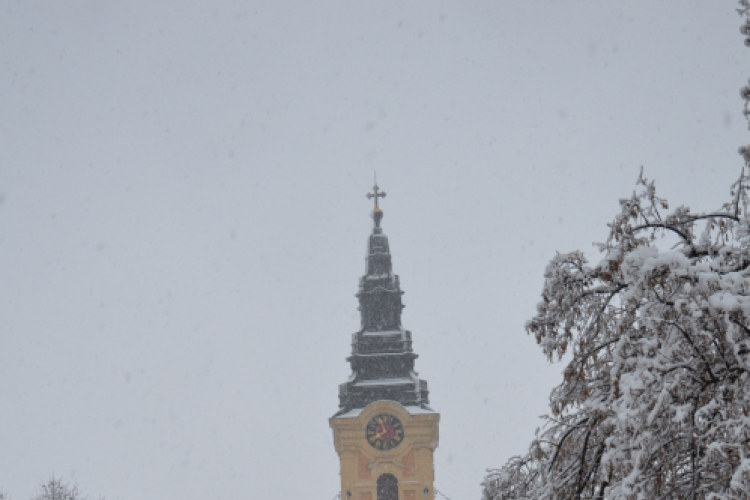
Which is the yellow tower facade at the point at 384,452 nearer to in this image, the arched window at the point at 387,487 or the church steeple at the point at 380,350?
the arched window at the point at 387,487

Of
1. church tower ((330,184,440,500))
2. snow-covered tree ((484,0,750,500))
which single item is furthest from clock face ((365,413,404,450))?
snow-covered tree ((484,0,750,500))

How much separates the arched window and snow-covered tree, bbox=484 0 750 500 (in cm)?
3465

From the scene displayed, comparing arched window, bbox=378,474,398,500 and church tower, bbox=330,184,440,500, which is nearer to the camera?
church tower, bbox=330,184,440,500

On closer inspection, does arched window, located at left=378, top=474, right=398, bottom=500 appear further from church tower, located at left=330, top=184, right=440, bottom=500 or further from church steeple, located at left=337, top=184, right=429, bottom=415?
church steeple, located at left=337, top=184, right=429, bottom=415

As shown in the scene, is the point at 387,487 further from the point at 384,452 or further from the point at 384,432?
the point at 384,432

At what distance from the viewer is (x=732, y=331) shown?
651 cm

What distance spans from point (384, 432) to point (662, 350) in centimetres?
3548

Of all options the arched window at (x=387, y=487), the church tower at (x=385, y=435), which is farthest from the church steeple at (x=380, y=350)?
the arched window at (x=387, y=487)

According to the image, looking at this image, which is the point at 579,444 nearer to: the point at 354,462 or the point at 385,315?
the point at 354,462

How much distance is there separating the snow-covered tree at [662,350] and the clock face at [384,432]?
112 ft

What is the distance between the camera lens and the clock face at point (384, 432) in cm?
4153

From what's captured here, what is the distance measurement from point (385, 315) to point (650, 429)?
39.0m

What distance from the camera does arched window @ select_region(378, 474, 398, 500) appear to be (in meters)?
41.6

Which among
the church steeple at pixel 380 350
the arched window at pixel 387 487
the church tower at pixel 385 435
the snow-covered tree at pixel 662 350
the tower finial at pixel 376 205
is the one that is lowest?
the snow-covered tree at pixel 662 350
